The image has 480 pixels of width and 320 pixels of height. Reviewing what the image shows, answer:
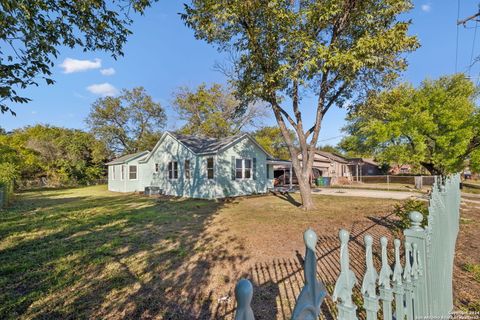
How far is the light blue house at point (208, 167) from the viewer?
15.8 metres

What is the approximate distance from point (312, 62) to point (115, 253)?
7.31 m

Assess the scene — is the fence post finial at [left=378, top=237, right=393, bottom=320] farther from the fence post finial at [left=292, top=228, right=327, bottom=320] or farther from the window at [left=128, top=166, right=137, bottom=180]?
the window at [left=128, top=166, right=137, bottom=180]

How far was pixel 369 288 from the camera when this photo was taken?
148cm

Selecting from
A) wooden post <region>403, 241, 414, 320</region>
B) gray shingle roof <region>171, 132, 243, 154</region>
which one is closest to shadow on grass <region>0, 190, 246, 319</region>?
wooden post <region>403, 241, 414, 320</region>

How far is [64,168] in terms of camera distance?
29359 millimetres

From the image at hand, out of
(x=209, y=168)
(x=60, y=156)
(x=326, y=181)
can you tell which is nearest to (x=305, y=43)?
(x=209, y=168)

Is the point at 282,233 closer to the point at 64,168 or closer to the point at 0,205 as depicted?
the point at 0,205

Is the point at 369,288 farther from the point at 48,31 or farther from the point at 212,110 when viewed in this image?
the point at 212,110

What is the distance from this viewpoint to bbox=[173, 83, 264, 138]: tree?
30484mm

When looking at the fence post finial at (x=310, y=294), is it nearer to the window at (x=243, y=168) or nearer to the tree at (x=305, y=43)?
the tree at (x=305, y=43)

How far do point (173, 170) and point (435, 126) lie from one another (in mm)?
20382

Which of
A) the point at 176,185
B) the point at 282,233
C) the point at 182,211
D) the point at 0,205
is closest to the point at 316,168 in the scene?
the point at 176,185

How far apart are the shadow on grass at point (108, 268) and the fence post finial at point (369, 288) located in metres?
2.41

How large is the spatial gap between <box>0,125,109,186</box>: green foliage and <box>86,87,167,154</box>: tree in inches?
73.9
